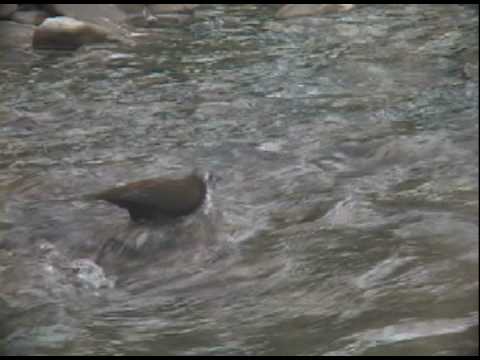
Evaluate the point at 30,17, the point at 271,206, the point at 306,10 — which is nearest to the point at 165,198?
the point at 271,206

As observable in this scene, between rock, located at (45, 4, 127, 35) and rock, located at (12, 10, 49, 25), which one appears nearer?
rock, located at (45, 4, 127, 35)

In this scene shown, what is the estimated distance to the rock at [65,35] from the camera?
24.7ft

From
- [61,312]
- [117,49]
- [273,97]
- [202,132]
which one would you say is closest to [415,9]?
[273,97]

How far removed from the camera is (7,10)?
8.72 meters

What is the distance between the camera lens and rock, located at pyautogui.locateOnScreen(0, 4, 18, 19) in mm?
8656

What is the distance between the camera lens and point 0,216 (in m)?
3.79

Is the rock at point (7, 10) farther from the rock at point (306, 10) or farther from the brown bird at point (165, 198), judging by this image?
the brown bird at point (165, 198)

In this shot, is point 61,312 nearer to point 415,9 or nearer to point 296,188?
point 296,188

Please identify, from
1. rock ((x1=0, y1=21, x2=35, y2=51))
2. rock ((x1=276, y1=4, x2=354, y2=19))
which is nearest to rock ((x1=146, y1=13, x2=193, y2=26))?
rock ((x1=276, y1=4, x2=354, y2=19))

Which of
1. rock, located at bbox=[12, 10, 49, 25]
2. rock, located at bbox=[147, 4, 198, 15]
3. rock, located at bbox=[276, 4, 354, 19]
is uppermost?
rock, located at bbox=[147, 4, 198, 15]

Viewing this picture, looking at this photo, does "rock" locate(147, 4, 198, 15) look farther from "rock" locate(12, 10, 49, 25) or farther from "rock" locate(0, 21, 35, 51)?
"rock" locate(0, 21, 35, 51)

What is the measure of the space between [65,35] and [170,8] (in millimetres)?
1559

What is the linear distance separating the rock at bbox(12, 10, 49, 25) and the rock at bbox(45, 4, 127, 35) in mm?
87

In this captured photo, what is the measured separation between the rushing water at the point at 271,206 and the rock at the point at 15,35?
2173 millimetres
